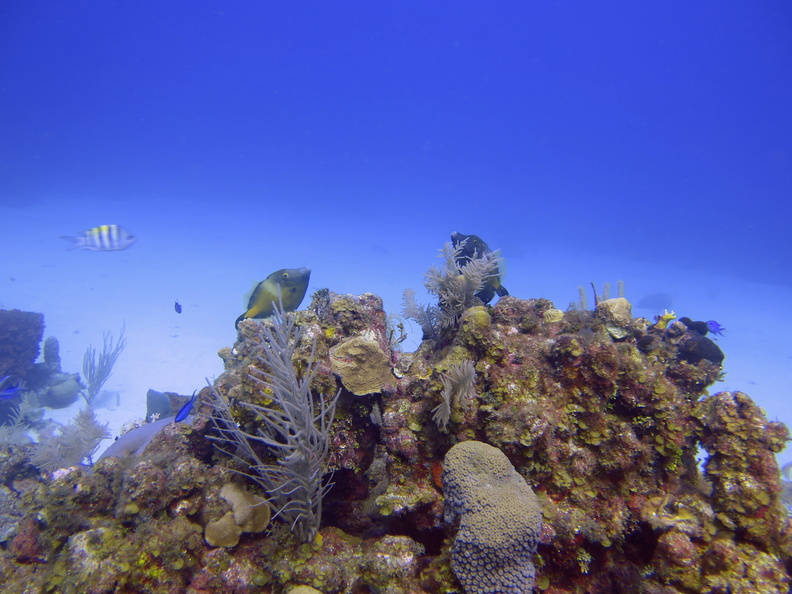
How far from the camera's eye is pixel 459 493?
244cm

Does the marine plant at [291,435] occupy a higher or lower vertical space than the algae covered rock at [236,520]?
higher

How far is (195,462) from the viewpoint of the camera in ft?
10.5

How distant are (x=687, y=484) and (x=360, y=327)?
3296 mm

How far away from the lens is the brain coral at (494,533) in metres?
2.19

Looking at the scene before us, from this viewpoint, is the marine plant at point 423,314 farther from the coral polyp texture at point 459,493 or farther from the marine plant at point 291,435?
the marine plant at point 291,435

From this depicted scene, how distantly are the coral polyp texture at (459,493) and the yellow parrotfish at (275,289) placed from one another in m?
1.05

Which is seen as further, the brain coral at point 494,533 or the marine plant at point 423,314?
the marine plant at point 423,314

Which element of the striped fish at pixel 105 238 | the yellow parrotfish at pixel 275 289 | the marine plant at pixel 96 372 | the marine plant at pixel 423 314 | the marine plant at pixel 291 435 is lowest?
the marine plant at pixel 96 372

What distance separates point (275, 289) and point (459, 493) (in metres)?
3.20

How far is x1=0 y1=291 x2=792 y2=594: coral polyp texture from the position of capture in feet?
7.96

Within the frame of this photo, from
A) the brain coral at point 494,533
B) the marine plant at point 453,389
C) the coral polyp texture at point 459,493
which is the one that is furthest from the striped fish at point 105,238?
the brain coral at point 494,533

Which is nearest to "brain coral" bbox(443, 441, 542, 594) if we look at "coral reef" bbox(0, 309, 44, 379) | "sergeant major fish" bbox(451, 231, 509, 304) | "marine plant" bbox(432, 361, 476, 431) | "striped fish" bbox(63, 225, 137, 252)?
"marine plant" bbox(432, 361, 476, 431)

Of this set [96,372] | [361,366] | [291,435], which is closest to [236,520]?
[291,435]

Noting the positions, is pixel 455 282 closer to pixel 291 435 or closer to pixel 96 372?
pixel 291 435
